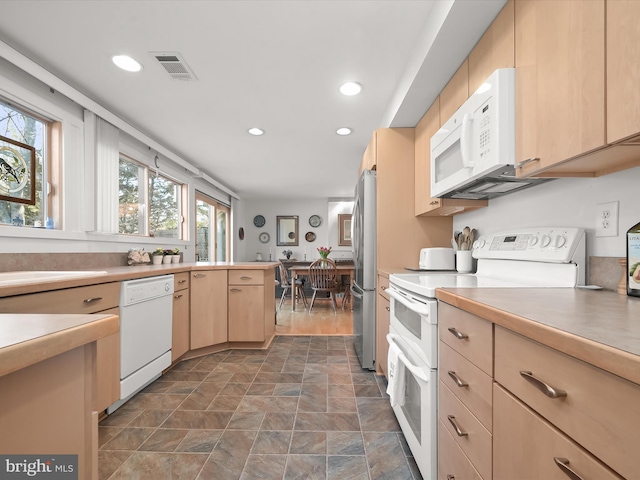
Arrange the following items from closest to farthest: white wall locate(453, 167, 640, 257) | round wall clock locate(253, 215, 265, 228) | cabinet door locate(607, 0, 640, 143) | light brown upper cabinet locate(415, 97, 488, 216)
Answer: cabinet door locate(607, 0, 640, 143)
white wall locate(453, 167, 640, 257)
light brown upper cabinet locate(415, 97, 488, 216)
round wall clock locate(253, 215, 265, 228)

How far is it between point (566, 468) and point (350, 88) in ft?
7.60

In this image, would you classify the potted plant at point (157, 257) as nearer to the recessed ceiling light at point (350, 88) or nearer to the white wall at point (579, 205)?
the recessed ceiling light at point (350, 88)

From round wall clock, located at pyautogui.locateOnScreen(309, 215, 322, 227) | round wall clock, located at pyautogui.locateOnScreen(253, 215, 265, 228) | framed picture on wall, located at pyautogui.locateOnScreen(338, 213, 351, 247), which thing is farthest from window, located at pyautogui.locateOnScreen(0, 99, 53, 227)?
framed picture on wall, located at pyautogui.locateOnScreen(338, 213, 351, 247)

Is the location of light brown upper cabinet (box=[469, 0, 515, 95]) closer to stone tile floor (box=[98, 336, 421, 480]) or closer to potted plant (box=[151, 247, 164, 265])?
stone tile floor (box=[98, 336, 421, 480])

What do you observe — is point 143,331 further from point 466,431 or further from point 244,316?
point 466,431

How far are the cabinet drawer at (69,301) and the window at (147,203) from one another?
1.43 m

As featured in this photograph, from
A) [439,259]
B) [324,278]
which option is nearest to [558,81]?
[439,259]

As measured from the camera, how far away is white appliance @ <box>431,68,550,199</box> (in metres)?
1.18

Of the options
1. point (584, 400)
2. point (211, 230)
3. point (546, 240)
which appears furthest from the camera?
point (211, 230)

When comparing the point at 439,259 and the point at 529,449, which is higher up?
the point at 439,259

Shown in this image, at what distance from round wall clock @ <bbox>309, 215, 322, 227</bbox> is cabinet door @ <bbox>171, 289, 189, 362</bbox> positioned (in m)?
4.50

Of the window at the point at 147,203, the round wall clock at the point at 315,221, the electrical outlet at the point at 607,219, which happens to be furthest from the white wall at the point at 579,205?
the round wall clock at the point at 315,221

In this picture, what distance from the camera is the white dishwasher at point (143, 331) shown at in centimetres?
187

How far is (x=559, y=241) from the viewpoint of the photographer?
1.22 metres
